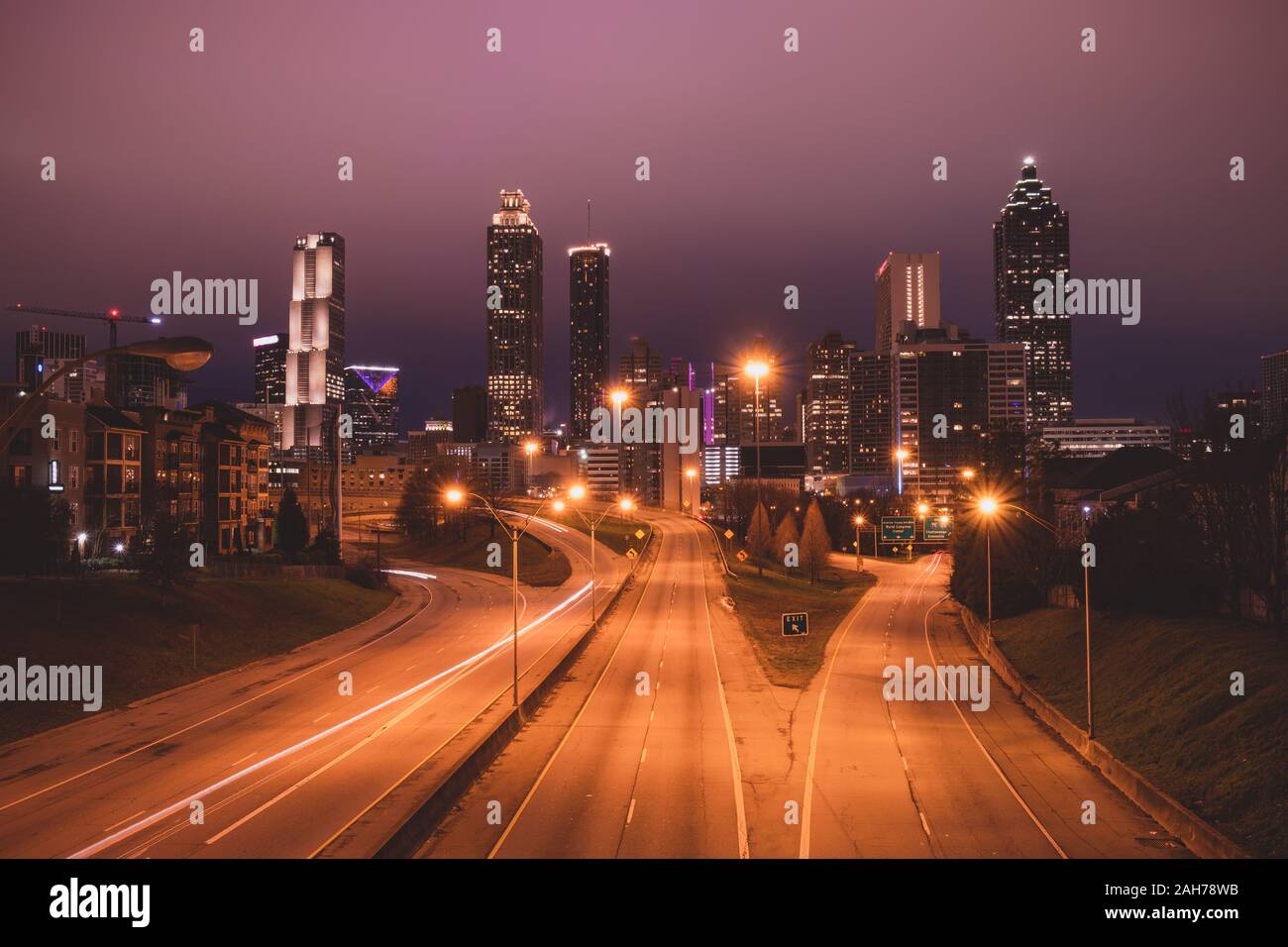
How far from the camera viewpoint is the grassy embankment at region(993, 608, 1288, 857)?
19.2 metres

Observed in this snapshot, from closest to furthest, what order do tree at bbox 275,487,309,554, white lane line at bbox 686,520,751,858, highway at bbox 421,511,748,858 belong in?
highway at bbox 421,511,748,858 → white lane line at bbox 686,520,751,858 → tree at bbox 275,487,309,554

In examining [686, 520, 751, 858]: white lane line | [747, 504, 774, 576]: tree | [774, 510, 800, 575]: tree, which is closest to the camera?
[686, 520, 751, 858]: white lane line

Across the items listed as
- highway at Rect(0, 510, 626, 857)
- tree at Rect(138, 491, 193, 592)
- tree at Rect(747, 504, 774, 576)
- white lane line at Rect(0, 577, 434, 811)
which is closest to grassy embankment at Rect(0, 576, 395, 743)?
highway at Rect(0, 510, 626, 857)

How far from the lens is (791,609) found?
65625mm

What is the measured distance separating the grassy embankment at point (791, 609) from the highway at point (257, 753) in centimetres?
1127

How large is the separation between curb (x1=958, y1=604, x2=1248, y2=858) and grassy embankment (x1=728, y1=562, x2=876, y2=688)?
9.35m

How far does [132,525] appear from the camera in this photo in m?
72.8

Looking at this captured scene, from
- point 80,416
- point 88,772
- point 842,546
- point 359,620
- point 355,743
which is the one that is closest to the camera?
point 88,772

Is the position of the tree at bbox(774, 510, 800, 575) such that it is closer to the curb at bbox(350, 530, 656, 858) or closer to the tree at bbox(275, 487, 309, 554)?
the tree at bbox(275, 487, 309, 554)

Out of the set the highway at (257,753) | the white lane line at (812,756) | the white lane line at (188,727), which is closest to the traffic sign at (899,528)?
the white lane line at (812,756)
